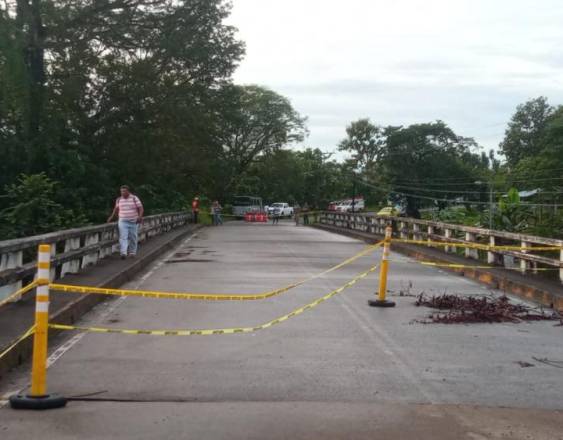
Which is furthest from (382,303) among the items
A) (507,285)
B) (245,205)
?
(245,205)

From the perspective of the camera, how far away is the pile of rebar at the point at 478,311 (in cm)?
957

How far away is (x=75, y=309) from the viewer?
30.6ft

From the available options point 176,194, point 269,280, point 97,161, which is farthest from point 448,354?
point 176,194

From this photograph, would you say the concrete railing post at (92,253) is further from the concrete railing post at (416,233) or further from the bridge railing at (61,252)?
the concrete railing post at (416,233)

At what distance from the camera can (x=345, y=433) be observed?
4832mm

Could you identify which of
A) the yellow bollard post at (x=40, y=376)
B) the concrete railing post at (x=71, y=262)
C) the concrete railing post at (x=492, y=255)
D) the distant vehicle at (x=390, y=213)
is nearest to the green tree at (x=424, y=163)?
the distant vehicle at (x=390, y=213)

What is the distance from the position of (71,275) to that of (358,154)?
4121 inches

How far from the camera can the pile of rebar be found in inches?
377

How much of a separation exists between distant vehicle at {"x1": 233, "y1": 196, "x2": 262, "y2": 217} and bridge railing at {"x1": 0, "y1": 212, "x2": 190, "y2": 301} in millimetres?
34982

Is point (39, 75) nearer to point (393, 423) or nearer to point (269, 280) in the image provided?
point (269, 280)

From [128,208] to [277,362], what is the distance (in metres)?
9.80

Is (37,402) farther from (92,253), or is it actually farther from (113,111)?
(113,111)

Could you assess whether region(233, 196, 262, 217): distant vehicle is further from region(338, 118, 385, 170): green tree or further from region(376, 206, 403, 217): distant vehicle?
region(338, 118, 385, 170): green tree

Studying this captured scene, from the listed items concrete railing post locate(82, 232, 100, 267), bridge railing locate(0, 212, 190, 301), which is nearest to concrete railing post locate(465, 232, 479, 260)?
bridge railing locate(0, 212, 190, 301)
